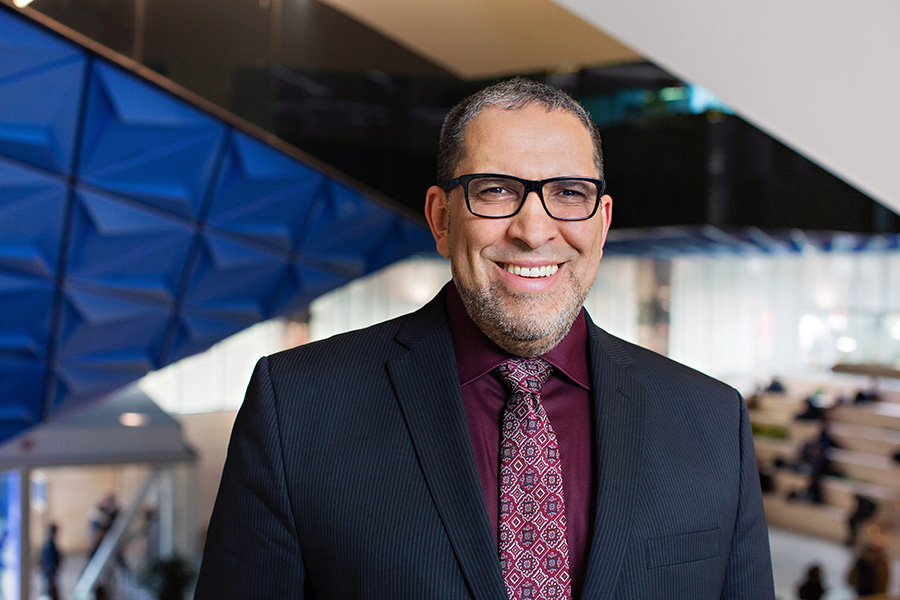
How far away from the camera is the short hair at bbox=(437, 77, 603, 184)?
5.66 feet

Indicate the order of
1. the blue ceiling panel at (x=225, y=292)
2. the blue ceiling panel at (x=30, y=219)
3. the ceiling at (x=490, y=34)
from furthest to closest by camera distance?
the ceiling at (x=490, y=34) → the blue ceiling panel at (x=225, y=292) → the blue ceiling panel at (x=30, y=219)

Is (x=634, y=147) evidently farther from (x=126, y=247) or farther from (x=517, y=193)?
(x=517, y=193)

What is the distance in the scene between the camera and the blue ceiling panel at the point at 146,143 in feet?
23.3

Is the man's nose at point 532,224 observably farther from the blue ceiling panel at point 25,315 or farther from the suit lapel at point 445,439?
the blue ceiling panel at point 25,315

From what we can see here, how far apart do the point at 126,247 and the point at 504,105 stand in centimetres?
754

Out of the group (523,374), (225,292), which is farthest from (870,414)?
(523,374)

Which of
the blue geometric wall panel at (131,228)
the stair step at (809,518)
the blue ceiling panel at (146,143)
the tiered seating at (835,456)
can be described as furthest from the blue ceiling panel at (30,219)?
the tiered seating at (835,456)

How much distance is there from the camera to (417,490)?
168 centimetres

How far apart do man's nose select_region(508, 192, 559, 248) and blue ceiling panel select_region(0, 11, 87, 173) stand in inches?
250

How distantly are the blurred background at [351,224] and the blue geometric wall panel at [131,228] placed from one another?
0.10ft

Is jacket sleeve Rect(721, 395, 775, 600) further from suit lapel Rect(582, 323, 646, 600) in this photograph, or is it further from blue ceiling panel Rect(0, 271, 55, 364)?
blue ceiling panel Rect(0, 271, 55, 364)

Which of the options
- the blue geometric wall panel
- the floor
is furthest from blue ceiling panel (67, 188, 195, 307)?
the floor

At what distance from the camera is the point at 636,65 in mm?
9461

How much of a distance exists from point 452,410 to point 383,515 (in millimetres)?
271
